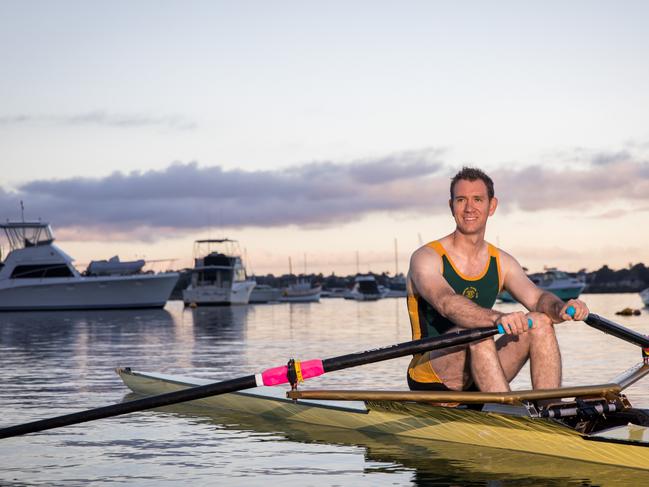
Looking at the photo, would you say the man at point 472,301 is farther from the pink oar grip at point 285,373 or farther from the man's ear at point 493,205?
the pink oar grip at point 285,373

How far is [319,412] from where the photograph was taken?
880 centimetres

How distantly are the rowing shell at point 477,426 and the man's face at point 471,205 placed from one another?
1.43 m

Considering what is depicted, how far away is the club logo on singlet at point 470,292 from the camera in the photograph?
7.12 meters

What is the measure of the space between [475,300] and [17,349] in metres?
19.3

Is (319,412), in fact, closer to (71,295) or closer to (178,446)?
(178,446)

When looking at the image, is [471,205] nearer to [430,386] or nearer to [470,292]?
[470,292]

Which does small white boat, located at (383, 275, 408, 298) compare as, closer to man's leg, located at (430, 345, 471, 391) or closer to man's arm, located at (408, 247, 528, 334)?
man's leg, located at (430, 345, 471, 391)

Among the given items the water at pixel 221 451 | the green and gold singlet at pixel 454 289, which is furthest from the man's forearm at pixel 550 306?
the water at pixel 221 451

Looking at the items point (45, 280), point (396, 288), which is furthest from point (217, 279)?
point (396, 288)

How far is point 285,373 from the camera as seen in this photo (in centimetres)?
666

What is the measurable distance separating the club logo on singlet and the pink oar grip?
52.6 inches

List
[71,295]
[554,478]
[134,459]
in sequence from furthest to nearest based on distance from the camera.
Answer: [71,295], [134,459], [554,478]

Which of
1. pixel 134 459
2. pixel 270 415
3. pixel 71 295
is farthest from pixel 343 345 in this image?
pixel 71 295

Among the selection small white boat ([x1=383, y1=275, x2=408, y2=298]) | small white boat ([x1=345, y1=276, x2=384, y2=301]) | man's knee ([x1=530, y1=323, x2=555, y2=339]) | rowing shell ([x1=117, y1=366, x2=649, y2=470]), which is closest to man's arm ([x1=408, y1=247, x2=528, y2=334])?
man's knee ([x1=530, y1=323, x2=555, y2=339])
